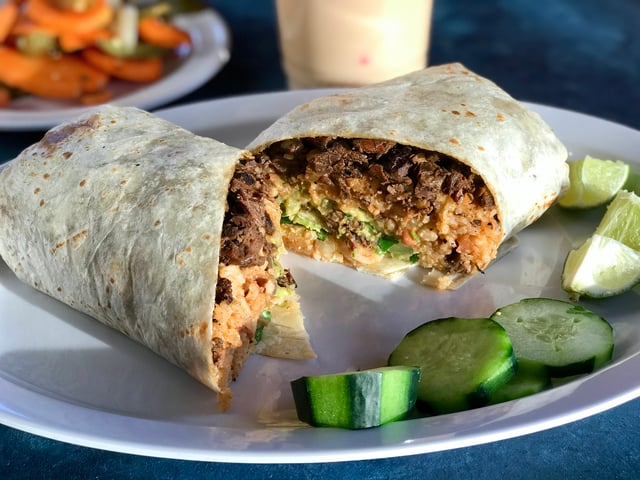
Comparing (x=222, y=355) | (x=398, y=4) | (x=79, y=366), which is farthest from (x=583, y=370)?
(x=398, y=4)

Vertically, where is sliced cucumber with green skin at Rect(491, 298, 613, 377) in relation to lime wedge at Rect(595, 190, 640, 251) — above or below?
below

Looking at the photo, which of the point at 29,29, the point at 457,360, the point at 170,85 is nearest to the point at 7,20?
the point at 29,29

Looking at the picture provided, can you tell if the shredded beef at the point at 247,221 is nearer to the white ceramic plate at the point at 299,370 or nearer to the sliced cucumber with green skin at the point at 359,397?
the white ceramic plate at the point at 299,370

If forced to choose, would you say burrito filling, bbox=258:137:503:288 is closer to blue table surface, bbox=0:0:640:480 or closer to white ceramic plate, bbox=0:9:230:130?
blue table surface, bbox=0:0:640:480

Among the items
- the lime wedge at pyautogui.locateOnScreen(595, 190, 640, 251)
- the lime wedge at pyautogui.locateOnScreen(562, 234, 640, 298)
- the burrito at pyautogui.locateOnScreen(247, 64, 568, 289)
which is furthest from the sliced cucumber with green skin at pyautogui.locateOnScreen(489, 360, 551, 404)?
the lime wedge at pyautogui.locateOnScreen(595, 190, 640, 251)

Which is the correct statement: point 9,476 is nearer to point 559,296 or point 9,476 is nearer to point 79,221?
point 79,221

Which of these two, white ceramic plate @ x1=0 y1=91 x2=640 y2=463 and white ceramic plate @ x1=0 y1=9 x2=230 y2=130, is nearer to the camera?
white ceramic plate @ x1=0 y1=91 x2=640 y2=463
